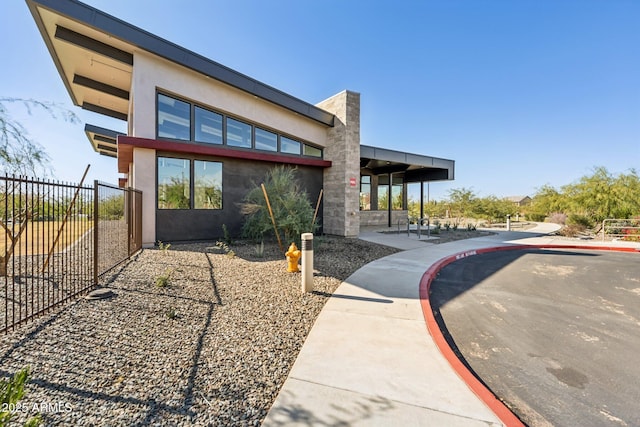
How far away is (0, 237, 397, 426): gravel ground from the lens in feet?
7.00

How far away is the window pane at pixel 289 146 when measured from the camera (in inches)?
492

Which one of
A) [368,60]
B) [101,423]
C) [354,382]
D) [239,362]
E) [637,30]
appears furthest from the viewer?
[368,60]

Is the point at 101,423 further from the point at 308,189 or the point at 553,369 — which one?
the point at 308,189

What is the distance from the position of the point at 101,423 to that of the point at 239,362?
1.14 m

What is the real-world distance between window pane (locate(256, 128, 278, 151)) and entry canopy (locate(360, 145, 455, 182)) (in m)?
4.79

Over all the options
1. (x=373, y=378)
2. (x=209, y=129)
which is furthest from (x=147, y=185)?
(x=373, y=378)

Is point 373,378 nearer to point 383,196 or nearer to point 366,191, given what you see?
point 366,191

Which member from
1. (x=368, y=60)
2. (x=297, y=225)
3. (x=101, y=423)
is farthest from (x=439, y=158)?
(x=101, y=423)

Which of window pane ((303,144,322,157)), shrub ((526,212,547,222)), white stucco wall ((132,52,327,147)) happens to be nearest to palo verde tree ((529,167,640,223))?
shrub ((526,212,547,222))

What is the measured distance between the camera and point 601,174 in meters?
20.4

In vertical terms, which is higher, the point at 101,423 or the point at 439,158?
the point at 439,158

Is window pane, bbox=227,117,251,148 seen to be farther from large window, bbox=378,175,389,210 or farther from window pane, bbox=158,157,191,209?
large window, bbox=378,175,389,210

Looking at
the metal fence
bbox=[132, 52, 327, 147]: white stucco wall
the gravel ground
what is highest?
bbox=[132, 52, 327, 147]: white stucco wall

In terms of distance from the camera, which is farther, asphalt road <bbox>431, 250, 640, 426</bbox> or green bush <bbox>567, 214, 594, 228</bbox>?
green bush <bbox>567, 214, 594, 228</bbox>
